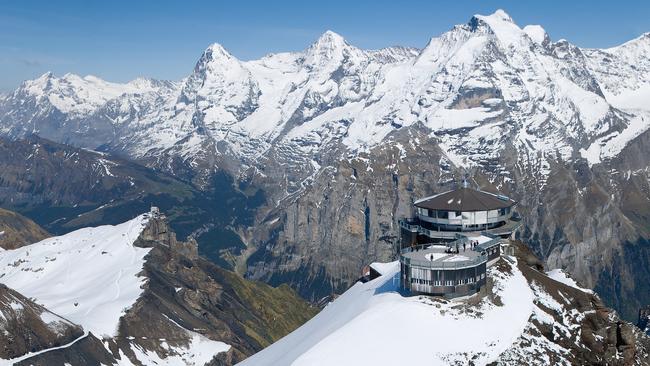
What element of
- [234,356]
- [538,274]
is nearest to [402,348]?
[538,274]

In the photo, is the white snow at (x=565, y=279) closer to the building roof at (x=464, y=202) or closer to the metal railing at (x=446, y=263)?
the building roof at (x=464, y=202)

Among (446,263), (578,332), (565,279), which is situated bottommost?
(578,332)

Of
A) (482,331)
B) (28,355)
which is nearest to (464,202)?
(482,331)

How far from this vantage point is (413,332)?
8850 cm

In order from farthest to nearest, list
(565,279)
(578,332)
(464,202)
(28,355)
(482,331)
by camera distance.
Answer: (28,355), (464,202), (565,279), (578,332), (482,331)

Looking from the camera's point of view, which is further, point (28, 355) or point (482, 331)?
point (28, 355)

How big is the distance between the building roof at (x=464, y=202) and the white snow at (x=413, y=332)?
679 inches

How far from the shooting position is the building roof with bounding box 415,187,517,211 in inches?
4756

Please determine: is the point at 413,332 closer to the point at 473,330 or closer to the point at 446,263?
the point at 473,330

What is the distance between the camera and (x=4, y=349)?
13875 cm

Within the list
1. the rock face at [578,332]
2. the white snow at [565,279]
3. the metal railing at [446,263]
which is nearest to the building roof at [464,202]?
the white snow at [565,279]

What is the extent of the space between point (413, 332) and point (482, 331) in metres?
9.09

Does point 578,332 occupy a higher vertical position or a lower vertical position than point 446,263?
lower

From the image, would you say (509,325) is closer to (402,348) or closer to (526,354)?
(526,354)
